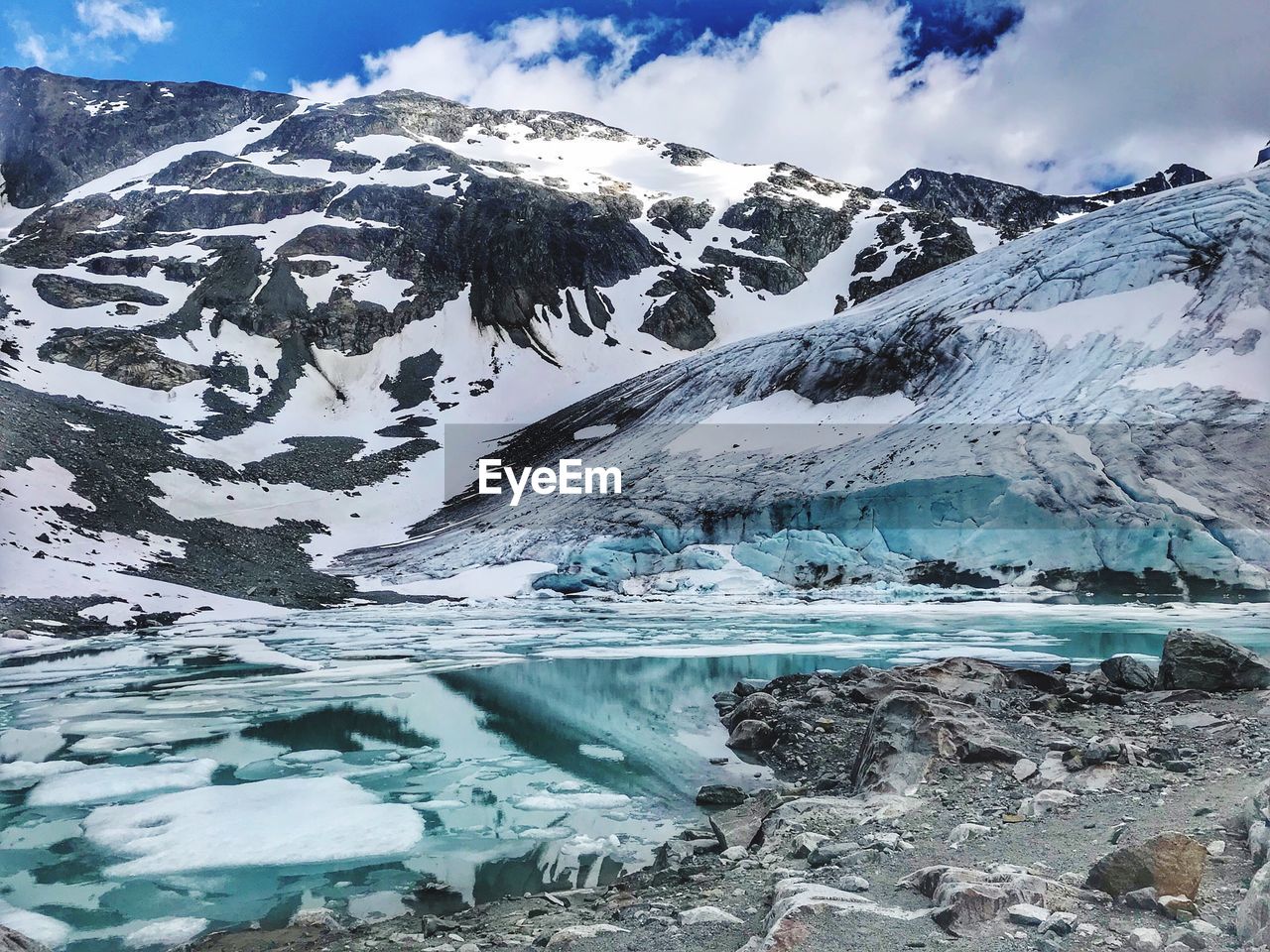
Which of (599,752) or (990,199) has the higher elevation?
(990,199)

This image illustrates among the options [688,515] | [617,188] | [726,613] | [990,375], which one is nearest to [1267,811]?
Answer: [726,613]

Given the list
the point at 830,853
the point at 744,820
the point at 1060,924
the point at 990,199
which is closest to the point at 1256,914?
the point at 1060,924

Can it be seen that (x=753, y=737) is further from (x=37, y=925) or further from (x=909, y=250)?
(x=909, y=250)

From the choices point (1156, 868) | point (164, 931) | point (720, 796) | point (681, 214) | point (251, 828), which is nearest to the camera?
point (1156, 868)

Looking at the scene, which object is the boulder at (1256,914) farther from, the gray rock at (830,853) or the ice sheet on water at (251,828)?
the ice sheet on water at (251,828)

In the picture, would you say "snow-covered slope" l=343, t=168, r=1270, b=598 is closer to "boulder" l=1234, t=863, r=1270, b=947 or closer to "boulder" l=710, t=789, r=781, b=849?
"boulder" l=710, t=789, r=781, b=849

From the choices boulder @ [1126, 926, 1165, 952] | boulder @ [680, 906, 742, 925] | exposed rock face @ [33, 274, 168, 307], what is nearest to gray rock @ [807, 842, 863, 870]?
boulder @ [680, 906, 742, 925]

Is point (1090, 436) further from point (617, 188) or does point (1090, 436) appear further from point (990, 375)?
point (617, 188)
